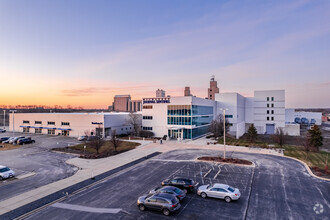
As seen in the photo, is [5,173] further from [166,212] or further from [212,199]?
[212,199]

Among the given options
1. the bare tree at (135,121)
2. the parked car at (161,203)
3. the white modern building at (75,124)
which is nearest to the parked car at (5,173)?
the parked car at (161,203)

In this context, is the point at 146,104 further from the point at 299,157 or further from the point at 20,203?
the point at 20,203

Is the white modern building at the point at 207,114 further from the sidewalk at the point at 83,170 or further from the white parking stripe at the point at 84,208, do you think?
the white parking stripe at the point at 84,208

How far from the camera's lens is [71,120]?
65062 mm

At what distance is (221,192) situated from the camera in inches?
721

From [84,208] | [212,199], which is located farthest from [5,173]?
[212,199]

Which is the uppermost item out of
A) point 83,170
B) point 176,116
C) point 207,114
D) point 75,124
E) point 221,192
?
point 207,114

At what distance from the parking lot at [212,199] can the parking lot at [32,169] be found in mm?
6852

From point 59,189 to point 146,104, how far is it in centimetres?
4450

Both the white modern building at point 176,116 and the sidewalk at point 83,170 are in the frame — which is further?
the white modern building at point 176,116

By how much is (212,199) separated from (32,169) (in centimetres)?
2630

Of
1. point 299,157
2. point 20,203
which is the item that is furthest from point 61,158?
point 299,157

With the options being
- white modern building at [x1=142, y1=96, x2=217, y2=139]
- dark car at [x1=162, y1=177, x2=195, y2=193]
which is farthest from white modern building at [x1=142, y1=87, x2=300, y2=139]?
dark car at [x1=162, y1=177, x2=195, y2=193]

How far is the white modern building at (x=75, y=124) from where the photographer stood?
60.2 m
